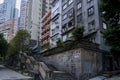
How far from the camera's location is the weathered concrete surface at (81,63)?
16219 millimetres

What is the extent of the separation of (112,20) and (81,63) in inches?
206

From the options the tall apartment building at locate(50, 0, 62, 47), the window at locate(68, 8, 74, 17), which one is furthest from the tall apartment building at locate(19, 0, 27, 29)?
the window at locate(68, 8, 74, 17)

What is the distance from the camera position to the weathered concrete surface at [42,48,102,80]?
1622 centimetres

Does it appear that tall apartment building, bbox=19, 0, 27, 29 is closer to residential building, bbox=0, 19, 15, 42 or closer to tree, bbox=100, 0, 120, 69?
residential building, bbox=0, 19, 15, 42

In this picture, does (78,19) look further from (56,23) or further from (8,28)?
(8,28)

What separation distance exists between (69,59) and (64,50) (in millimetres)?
1632

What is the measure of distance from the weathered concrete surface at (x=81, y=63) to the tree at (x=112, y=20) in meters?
3.09

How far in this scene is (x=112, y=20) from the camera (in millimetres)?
14195

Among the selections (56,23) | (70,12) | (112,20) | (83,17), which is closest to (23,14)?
(56,23)

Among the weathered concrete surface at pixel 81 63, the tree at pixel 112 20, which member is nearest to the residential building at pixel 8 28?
the weathered concrete surface at pixel 81 63

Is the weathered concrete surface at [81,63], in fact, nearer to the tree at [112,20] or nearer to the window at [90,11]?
the tree at [112,20]

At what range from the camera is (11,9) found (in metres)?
101

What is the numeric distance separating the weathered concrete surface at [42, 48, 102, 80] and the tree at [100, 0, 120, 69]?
3090mm

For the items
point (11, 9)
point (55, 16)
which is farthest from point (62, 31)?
point (11, 9)
